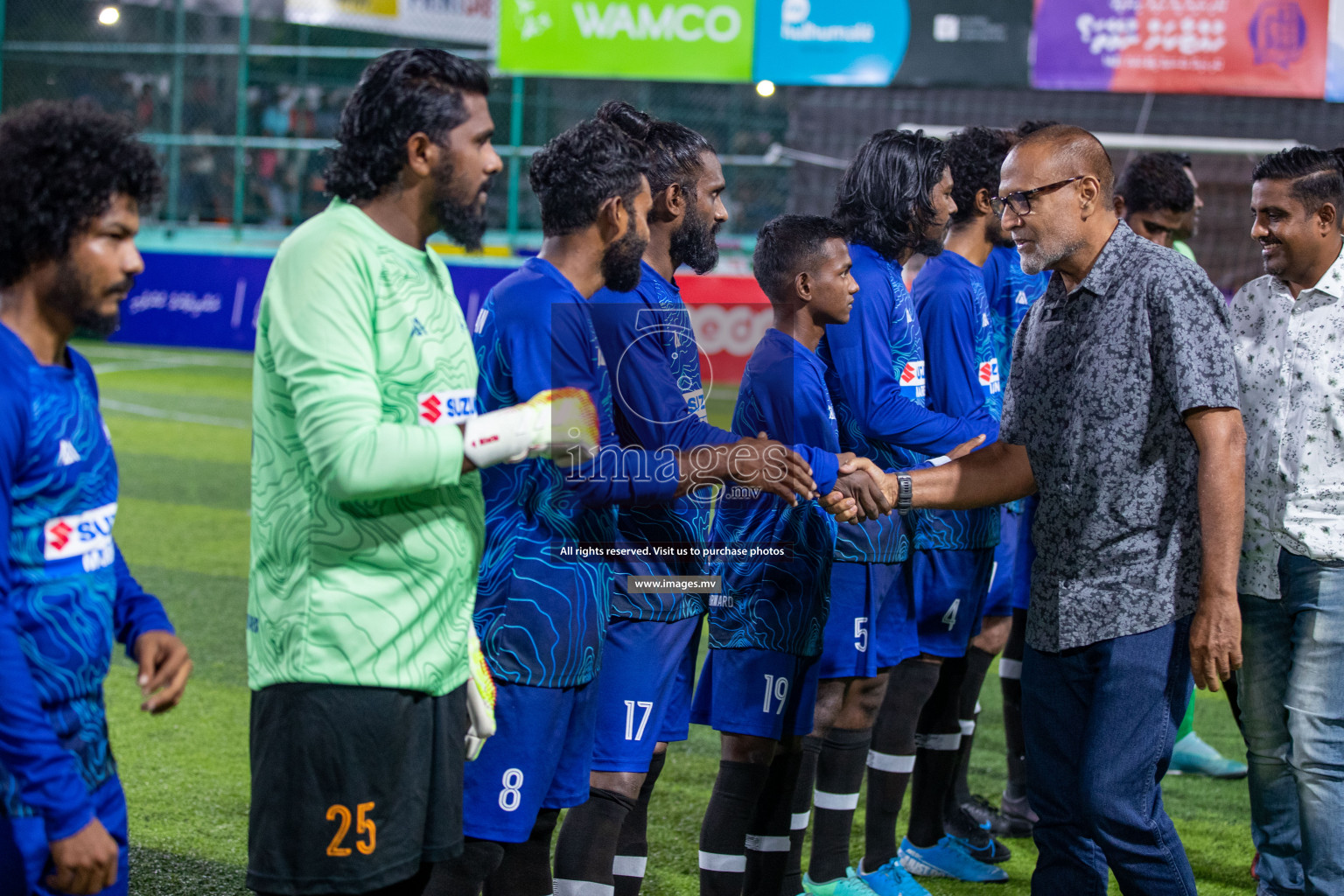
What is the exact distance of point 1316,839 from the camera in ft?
10.6

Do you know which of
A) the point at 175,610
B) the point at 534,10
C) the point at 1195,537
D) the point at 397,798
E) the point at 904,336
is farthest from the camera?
the point at 534,10

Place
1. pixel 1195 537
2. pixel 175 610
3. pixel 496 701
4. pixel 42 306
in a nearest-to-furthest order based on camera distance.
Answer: pixel 42 306 < pixel 496 701 < pixel 1195 537 < pixel 175 610

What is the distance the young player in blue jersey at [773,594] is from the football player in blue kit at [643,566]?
8.9 inches

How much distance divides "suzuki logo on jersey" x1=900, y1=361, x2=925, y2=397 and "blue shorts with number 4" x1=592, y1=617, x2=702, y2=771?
3.91 feet

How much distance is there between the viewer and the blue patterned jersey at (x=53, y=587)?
6.22ft

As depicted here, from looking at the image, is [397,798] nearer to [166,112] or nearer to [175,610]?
[175,610]

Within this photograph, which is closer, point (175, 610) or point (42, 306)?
point (42, 306)

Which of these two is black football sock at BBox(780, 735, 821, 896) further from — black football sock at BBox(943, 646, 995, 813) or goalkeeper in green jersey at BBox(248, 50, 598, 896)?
goalkeeper in green jersey at BBox(248, 50, 598, 896)

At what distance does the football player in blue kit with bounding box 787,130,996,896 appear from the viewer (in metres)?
3.67

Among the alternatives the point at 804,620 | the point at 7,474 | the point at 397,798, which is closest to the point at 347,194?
the point at 7,474

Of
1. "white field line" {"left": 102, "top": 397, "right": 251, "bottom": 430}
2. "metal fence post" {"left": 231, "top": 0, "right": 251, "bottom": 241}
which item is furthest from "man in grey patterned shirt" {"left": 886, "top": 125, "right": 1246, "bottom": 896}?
"metal fence post" {"left": 231, "top": 0, "right": 251, "bottom": 241}

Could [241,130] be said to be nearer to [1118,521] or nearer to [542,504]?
[542,504]

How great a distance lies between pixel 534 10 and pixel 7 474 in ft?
47.1

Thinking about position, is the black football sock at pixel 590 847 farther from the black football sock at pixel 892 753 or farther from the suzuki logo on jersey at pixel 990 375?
the suzuki logo on jersey at pixel 990 375
